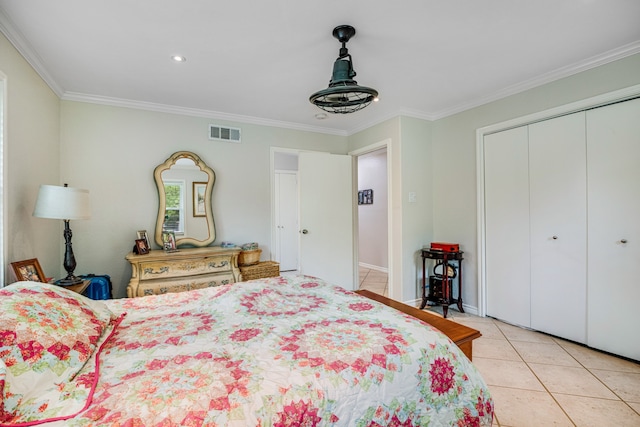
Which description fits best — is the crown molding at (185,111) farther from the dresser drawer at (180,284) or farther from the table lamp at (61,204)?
the dresser drawer at (180,284)

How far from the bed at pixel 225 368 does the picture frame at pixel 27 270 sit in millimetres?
938

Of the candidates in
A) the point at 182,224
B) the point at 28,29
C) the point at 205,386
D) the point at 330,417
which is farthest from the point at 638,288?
the point at 28,29

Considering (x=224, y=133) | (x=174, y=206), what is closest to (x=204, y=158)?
(x=224, y=133)

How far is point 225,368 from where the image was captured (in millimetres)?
1022

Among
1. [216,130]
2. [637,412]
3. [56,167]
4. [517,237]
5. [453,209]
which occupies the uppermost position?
[216,130]

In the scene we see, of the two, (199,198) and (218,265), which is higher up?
(199,198)

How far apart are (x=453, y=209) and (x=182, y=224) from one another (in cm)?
318

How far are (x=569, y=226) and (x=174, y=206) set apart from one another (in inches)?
154

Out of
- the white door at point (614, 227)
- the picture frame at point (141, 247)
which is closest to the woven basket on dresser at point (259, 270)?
the picture frame at point (141, 247)

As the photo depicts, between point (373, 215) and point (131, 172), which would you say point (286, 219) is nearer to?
point (373, 215)

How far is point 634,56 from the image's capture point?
2.28 m

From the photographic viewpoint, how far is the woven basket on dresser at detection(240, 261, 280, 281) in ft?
11.3

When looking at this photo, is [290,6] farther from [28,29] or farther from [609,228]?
[609,228]

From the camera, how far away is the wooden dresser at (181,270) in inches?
114
